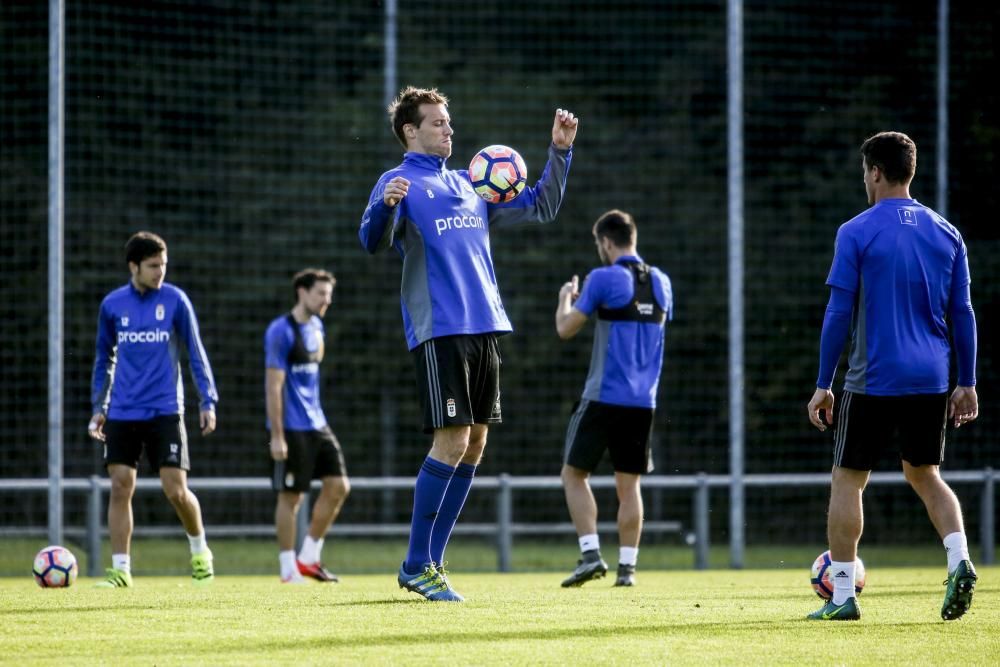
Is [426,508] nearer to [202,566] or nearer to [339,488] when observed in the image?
[202,566]

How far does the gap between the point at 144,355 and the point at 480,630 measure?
4.13 meters

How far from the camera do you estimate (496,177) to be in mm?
6336

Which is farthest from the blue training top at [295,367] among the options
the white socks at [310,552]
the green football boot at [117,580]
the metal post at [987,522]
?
the metal post at [987,522]

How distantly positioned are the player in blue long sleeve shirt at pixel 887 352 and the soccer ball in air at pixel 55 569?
4.50 meters

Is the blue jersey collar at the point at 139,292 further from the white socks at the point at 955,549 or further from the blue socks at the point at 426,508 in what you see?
the white socks at the point at 955,549

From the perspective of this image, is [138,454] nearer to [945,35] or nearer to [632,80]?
[945,35]

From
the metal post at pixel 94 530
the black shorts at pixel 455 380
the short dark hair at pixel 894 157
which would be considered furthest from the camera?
the metal post at pixel 94 530

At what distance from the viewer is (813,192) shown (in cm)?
1706

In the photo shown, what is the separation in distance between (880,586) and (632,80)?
11.7 meters

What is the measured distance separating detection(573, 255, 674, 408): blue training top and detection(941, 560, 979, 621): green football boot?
311cm

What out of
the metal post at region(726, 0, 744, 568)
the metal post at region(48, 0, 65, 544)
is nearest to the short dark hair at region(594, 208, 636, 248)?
the metal post at region(726, 0, 744, 568)

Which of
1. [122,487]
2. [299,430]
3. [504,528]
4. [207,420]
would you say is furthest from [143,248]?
[504,528]

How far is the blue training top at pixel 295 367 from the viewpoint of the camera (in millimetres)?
10156

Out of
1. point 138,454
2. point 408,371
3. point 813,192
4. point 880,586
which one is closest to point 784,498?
point 813,192
